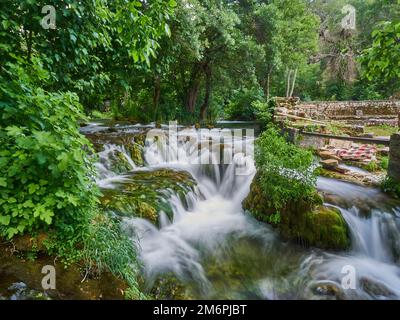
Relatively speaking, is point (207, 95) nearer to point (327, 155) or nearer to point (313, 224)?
point (327, 155)

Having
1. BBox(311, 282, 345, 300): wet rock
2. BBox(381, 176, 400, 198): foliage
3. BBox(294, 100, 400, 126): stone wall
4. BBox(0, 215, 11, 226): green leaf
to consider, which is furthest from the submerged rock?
BBox(294, 100, 400, 126): stone wall

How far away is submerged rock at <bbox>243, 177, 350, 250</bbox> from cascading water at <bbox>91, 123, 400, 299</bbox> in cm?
17

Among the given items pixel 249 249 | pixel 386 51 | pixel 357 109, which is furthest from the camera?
pixel 357 109

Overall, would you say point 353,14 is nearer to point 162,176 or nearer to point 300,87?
point 300,87

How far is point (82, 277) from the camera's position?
111 inches

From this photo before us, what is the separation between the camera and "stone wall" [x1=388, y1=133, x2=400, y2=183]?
6.05 metres

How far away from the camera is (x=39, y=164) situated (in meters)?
2.71

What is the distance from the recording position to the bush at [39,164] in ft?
8.46

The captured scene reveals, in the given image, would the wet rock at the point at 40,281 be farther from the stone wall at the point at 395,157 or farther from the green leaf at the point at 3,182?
the stone wall at the point at 395,157

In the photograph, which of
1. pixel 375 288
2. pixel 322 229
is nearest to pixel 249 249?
pixel 322 229

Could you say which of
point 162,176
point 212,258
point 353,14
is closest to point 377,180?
point 212,258

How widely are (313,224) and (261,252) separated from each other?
109cm

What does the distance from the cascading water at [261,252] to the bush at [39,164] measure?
61.5 inches

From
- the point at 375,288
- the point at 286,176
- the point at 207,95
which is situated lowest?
the point at 375,288
